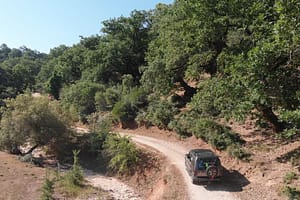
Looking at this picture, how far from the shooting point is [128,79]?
43.2 meters

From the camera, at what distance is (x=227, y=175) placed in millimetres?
18531

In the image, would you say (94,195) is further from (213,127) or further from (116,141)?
(213,127)

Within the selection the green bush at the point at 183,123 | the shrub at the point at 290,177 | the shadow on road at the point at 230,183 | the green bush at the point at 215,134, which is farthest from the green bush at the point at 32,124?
the shrub at the point at 290,177

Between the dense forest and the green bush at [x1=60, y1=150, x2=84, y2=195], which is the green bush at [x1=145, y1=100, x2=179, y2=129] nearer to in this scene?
the dense forest

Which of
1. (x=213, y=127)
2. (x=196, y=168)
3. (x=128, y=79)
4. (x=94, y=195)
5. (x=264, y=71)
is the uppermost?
(x=128, y=79)

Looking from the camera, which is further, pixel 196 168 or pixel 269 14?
pixel 269 14

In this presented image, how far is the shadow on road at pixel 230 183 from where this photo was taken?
16.9 meters

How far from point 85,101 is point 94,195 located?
1004 inches

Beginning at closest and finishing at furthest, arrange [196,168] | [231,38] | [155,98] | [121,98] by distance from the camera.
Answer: [196,168], [231,38], [155,98], [121,98]

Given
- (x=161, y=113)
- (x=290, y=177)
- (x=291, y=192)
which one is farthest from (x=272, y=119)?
(x=161, y=113)

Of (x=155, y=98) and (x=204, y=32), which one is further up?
(x=204, y=32)

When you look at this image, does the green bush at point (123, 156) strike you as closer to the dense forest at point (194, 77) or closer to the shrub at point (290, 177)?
the dense forest at point (194, 77)

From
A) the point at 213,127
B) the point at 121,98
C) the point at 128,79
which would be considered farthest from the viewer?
the point at 128,79

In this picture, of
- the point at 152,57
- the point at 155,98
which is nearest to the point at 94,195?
the point at 155,98
